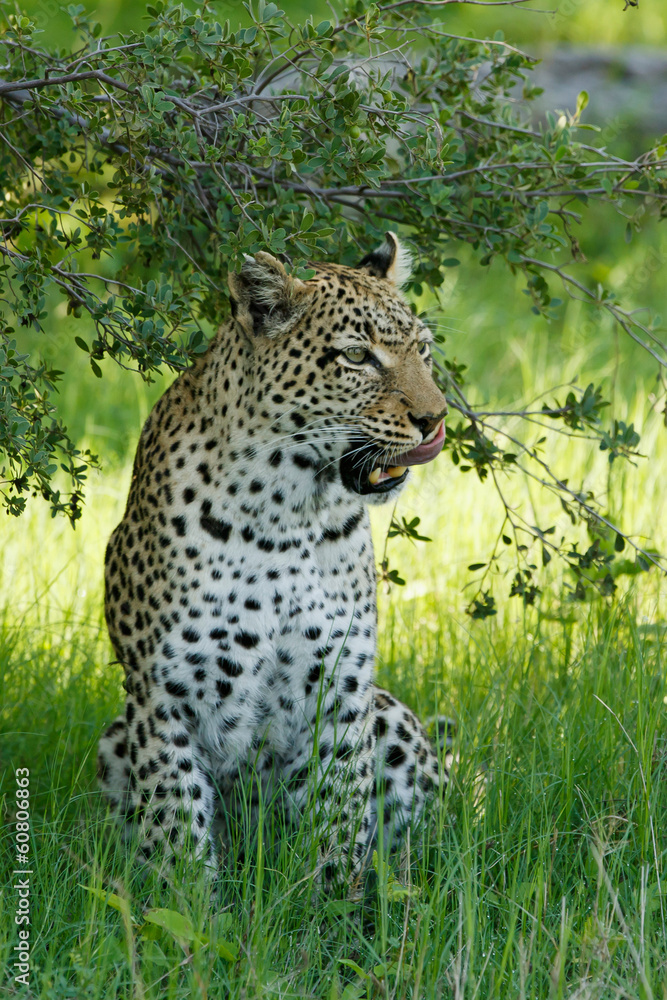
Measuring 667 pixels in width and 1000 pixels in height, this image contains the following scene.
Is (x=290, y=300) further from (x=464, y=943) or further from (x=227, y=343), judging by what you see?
(x=464, y=943)

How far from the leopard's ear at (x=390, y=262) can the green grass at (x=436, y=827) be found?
108 centimetres

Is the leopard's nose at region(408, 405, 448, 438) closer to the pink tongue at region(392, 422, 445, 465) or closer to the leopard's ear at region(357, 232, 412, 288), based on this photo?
the pink tongue at region(392, 422, 445, 465)

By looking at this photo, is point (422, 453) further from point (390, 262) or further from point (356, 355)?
point (390, 262)

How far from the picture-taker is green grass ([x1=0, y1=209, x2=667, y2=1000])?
2912mm

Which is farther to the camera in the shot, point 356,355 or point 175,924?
point 356,355

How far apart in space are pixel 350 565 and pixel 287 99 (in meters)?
1.52

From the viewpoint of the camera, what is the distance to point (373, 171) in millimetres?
3396

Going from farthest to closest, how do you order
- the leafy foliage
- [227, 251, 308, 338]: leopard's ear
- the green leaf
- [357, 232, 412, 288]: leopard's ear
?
1. [357, 232, 412, 288]: leopard's ear
2. [227, 251, 308, 338]: leopard's ear
3. the leafy foliage
4. the green leaf

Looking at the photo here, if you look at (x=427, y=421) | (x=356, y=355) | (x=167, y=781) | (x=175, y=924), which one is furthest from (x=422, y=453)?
(x=175, y=924)

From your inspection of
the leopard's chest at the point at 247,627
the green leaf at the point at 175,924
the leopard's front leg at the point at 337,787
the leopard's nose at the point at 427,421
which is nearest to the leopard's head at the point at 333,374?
the leopard's nose at the point at 427,421

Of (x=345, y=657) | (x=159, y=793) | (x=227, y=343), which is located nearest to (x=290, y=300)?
(x=227, y=343)

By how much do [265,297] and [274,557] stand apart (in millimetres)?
843

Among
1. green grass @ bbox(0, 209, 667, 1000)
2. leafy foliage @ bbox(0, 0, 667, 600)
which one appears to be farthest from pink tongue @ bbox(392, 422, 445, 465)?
green grass @ bbox(0, 209, 667, 1000)

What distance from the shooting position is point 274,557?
3.68m
